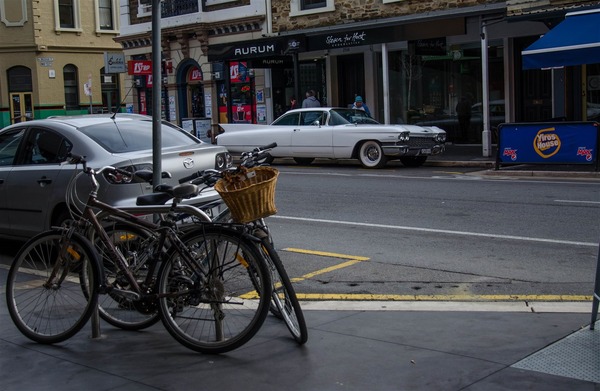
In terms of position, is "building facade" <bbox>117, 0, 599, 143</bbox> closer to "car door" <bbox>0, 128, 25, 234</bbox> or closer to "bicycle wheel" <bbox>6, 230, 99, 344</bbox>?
"car door" <bbox>0, 128, 25, 234</bbox>

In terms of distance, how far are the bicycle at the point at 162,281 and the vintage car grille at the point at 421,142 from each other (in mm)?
13108

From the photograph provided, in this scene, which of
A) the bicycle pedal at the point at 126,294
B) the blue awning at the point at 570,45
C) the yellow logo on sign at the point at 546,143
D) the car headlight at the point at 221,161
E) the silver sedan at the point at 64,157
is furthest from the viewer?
the blue awning at the point at 570,45

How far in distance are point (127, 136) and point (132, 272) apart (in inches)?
141

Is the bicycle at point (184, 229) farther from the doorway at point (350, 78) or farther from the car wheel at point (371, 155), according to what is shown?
the doorway at point (350, 78)

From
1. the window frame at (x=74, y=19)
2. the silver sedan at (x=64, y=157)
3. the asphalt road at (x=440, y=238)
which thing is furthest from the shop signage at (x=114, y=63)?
the window frame at (x=74, y=19)

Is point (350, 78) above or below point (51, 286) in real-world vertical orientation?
above

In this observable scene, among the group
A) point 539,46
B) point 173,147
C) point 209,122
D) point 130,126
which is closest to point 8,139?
point 130,126

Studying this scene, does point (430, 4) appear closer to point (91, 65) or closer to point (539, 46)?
point (539, 46)

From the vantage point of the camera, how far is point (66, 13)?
44.3 meters

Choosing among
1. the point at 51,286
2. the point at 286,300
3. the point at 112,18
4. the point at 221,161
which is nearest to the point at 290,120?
the point at 221,161

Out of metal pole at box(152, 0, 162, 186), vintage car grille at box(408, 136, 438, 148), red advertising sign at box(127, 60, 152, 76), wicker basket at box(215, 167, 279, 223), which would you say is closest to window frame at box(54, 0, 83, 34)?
red advertising sign at box(127, 60, 152, 76)

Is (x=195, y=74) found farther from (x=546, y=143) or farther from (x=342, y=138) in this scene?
(x=546, y=143)

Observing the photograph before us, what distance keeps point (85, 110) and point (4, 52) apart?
537cm

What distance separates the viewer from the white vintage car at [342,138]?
1858 centimetres
